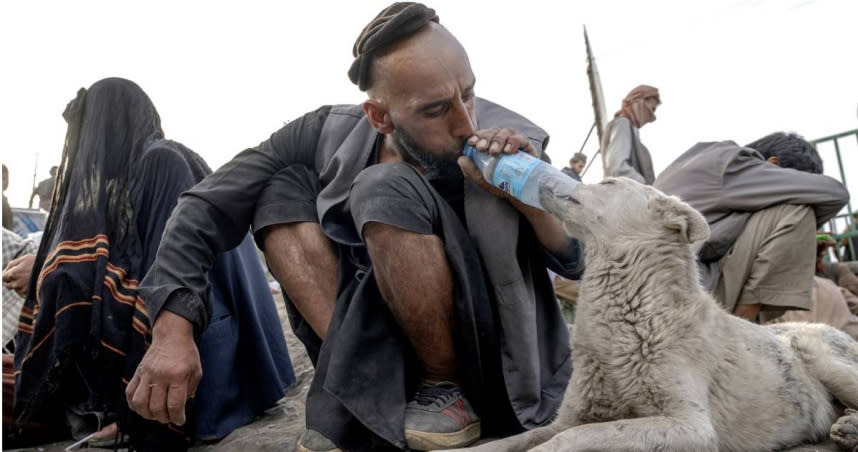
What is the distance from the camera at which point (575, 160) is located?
10359mm

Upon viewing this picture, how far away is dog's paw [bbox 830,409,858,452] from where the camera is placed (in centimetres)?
219

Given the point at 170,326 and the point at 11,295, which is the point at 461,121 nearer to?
the point at 170,326

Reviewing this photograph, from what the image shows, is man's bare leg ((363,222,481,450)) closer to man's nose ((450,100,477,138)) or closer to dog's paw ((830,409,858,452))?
man's nose ((450,100,477,138))

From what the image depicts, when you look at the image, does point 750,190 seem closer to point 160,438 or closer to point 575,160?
point 160,438

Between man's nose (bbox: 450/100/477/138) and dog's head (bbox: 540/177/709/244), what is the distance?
1.25 feet

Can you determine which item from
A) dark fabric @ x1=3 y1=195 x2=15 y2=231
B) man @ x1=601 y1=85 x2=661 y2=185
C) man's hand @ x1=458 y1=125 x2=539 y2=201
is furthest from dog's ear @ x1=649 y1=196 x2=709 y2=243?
dark fabric @ x1=3 y1=195 x2=15 y2=231

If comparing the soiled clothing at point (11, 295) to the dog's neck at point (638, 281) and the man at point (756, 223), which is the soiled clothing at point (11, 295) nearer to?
the dog's neck at point (638, 281)

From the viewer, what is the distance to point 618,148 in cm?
605

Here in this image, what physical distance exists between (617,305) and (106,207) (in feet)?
8.93

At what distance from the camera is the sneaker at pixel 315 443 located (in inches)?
84.5

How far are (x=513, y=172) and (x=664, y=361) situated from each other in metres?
0.81

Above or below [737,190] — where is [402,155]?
above

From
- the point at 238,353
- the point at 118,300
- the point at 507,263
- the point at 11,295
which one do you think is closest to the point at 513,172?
the point at 507,263

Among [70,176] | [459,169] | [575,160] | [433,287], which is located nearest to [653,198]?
[459,169]
